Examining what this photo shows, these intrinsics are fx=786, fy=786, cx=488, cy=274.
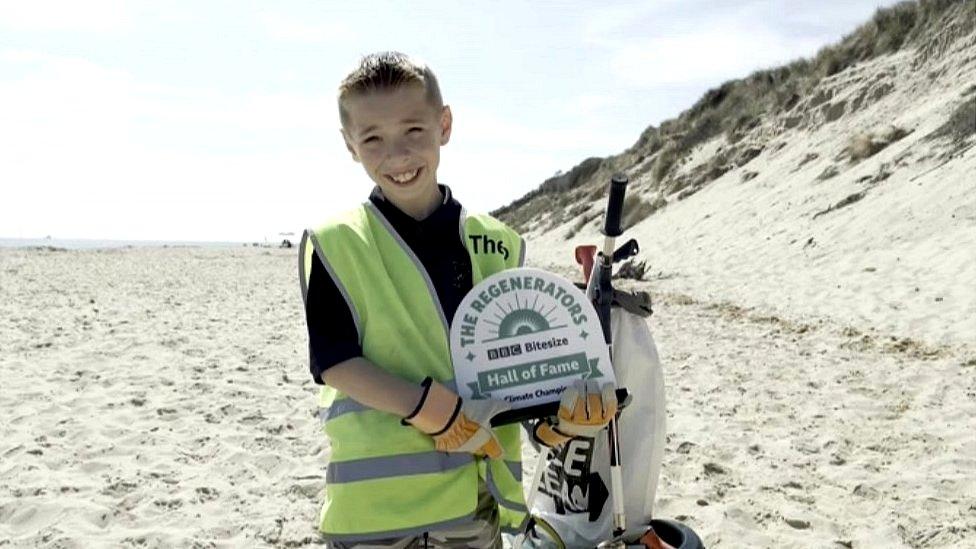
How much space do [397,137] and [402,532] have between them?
0.85 metres

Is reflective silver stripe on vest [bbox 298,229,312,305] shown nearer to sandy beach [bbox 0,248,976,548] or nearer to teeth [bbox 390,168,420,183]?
teeth [bbox 390,168,420,183]

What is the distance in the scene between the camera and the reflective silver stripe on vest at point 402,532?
167cm

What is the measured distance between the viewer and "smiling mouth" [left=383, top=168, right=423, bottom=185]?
1.74 m

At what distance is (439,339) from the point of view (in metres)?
1.75

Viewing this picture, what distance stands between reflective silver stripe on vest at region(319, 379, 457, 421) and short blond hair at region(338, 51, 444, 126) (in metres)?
0.66

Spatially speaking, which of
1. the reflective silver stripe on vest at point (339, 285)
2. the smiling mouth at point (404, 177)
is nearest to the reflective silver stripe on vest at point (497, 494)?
the reflective silver stripe on vest at point (339, 285)

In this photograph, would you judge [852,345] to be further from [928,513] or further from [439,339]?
[439,339]

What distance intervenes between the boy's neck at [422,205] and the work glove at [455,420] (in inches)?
16.3

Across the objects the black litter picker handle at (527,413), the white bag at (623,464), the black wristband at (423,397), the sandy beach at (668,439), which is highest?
the black wristband at (423,397)

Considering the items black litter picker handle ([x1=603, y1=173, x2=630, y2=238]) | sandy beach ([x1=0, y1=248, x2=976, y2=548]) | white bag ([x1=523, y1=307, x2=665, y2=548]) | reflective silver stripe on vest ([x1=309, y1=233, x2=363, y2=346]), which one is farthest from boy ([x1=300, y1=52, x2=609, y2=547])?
sandy beach ([x1=0, y1=248, x2=976, y2=548])

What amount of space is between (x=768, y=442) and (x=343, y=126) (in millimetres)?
3804

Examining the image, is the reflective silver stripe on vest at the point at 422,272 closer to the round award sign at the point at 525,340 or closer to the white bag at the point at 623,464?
the round award sign at the point at 525,340

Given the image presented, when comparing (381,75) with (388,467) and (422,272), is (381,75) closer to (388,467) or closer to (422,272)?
(422,272)

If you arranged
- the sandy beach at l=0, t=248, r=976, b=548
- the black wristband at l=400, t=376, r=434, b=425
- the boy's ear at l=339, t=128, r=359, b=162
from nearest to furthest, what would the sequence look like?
the black wristband at l=400, t=376, r=434, b=425, the boy's ear at l=339, t=128, r=359, b=162, the sandy beach at l=0, t=248, r=976, b=548
